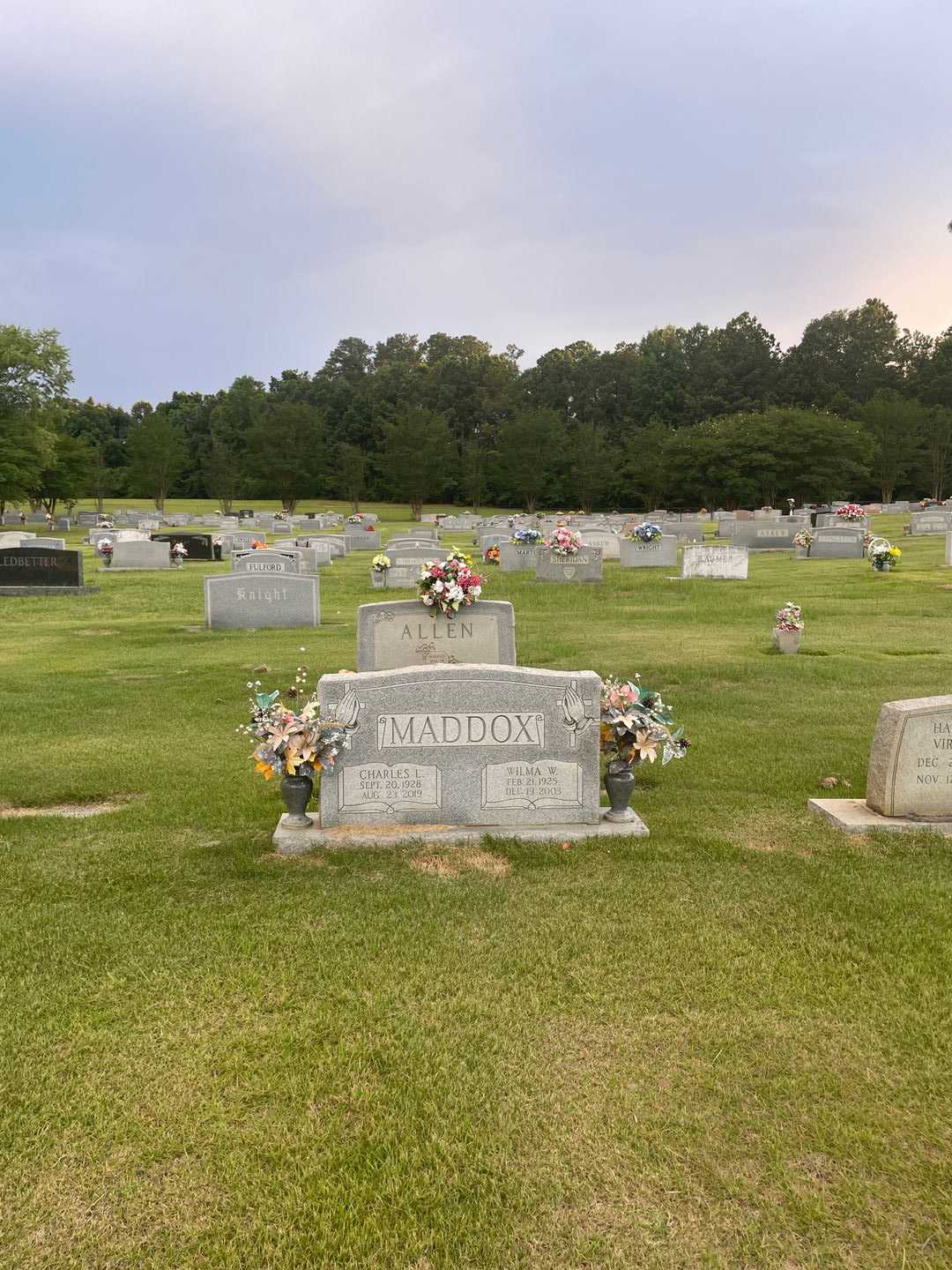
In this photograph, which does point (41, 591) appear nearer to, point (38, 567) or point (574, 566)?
point (38, 567)

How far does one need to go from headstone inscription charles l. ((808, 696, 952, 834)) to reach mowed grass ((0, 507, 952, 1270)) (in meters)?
0.19

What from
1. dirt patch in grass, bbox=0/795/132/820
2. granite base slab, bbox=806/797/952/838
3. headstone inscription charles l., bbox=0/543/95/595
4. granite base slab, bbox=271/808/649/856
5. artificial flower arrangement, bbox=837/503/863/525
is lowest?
dirt patch in grass, bbox=0/795/132/820

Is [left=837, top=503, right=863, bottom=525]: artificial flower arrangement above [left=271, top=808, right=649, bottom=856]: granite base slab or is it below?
above

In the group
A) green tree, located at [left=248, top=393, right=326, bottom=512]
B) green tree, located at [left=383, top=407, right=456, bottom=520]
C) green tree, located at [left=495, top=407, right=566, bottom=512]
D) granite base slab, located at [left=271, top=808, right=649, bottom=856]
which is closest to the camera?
granite base slab, located at [left=271, top=808, right=649, bottom=856]

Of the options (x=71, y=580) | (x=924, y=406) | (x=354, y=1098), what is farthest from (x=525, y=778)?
(x=924, y=406)

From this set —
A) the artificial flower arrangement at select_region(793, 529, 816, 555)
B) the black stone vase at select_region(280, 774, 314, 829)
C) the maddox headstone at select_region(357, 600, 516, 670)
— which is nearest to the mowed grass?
the black stone vase at select_region(280, 774, 314, 829)

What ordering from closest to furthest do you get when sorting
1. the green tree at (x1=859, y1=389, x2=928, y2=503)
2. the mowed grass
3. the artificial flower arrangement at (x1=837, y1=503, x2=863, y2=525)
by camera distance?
the mowed grass < the artificial flower arrangement at (x1=837, y1=503, x2=863, y2=525) < the green tree at (x1=859, y1=389, x2=928, y2=503)

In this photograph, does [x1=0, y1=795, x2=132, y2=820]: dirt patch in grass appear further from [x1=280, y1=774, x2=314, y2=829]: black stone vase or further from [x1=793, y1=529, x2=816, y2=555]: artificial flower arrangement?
[x1=793, y1=529, x2=816, y2=555]: artificial flower arrangement

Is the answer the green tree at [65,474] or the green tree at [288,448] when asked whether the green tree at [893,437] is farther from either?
the green tree at [65,474]

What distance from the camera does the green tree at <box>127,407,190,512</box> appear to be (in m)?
77.6

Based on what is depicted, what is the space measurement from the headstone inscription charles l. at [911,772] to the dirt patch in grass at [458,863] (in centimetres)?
232

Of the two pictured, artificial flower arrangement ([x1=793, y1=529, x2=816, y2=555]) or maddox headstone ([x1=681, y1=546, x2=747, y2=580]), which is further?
artificial flower arrangement ([x1=793, y1=529, x2=816, y2=555])

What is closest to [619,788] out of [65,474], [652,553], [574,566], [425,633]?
[425,633]

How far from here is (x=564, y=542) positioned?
20.8 metres
